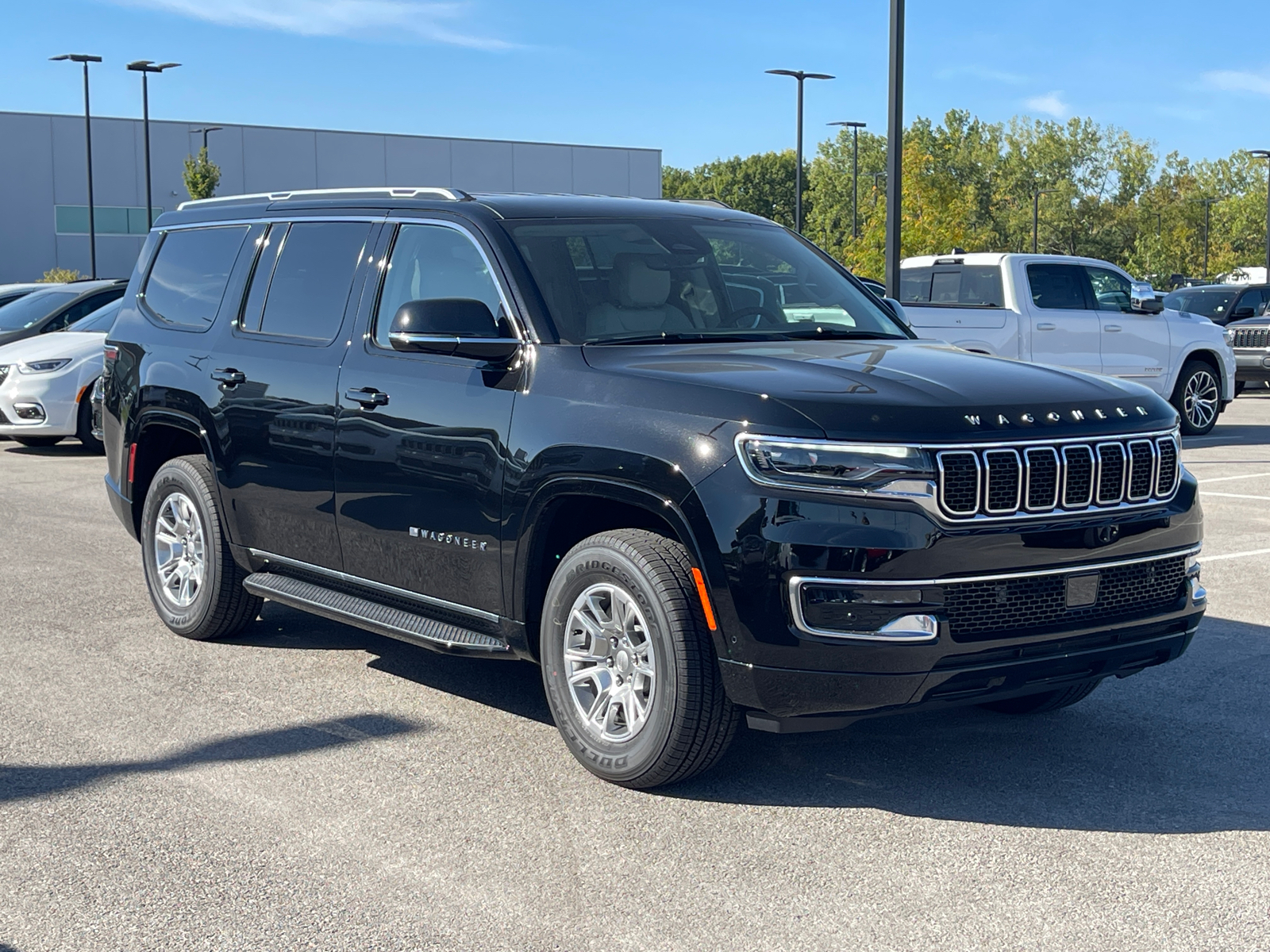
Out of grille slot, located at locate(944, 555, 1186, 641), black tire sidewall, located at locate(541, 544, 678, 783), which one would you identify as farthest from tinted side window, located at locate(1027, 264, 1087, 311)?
black tire sidewall, located at locate(541, 544, 678, 783)

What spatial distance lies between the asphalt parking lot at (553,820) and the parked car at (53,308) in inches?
442

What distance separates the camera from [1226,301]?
25.2 m

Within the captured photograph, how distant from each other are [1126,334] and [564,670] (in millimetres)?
12727

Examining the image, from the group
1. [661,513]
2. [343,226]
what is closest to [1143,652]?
[661,513]

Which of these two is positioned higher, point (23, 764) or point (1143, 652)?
point (1143, 652)

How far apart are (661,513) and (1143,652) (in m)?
1.56

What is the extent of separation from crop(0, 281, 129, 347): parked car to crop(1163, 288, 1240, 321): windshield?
16870 mm

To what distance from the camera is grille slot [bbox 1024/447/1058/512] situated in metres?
4.26

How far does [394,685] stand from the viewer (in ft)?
19.7

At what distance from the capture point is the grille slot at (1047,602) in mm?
4164

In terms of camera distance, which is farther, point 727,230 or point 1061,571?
point 727,230

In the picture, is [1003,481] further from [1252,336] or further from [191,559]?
[1252,336]

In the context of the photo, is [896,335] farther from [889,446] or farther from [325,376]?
[325,376]

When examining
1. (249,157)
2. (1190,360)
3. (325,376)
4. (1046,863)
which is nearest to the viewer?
(1046,863)
